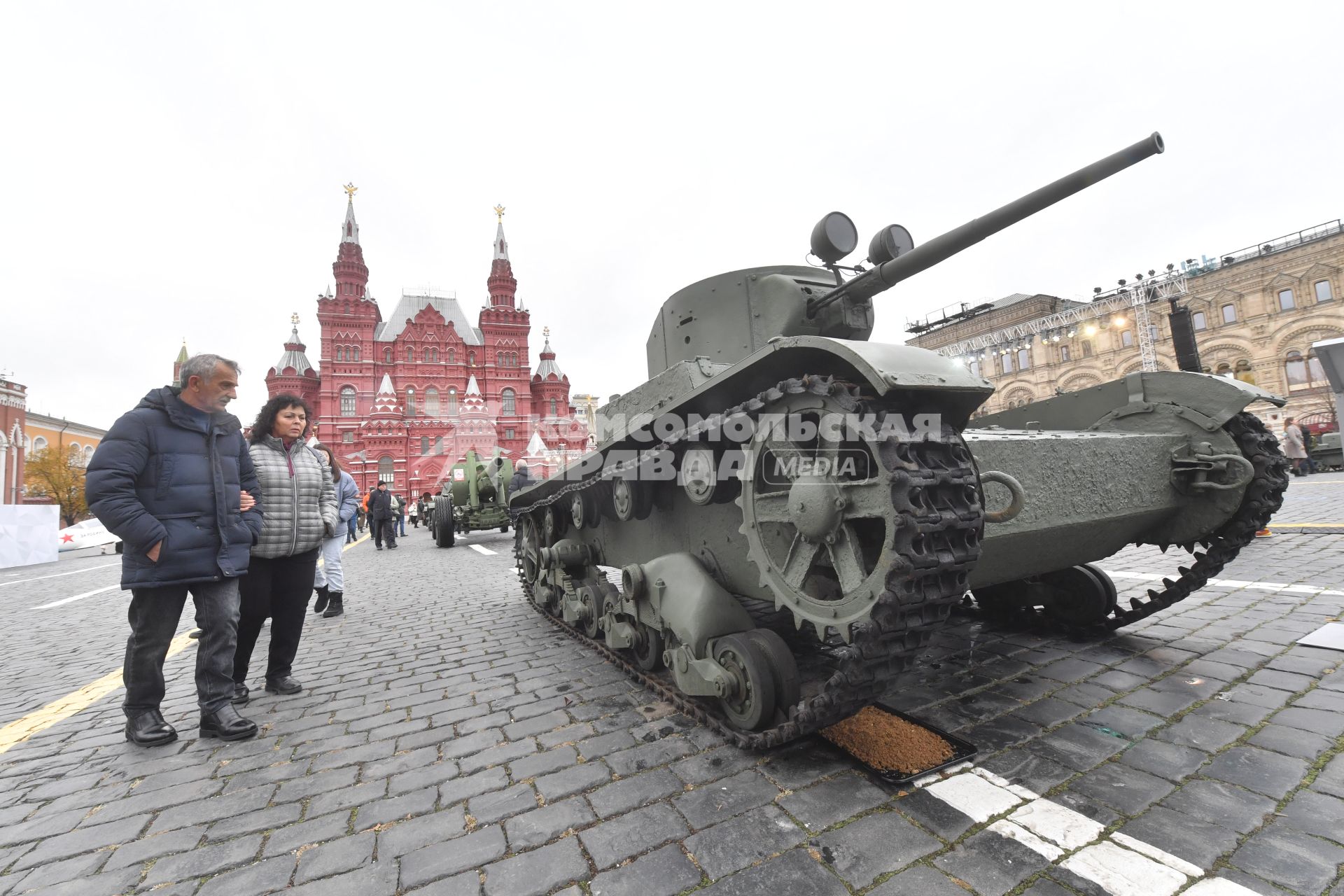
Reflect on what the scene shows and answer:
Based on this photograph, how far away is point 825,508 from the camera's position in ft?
7.85

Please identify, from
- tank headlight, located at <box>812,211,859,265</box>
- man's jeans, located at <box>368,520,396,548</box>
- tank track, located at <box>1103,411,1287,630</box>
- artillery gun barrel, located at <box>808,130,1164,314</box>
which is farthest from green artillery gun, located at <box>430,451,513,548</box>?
tank track, located at <box>1103,411,1287,630</box>

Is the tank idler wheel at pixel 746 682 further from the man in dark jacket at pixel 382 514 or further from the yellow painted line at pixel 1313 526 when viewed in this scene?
the man in dark jacket at pixel 382 514

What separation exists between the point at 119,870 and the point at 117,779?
1.03m

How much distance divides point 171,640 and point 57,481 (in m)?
59.8

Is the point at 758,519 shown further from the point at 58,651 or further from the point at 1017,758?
the point at 58,651

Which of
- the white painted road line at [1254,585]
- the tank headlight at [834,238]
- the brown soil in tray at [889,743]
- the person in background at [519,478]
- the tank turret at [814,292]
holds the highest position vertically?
the tank headlight at [834,238]

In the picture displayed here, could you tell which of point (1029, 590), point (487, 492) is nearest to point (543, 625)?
point (1029, 590)

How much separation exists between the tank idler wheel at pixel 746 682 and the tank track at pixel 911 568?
9.0 inches

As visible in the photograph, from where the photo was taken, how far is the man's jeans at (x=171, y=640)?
325cm

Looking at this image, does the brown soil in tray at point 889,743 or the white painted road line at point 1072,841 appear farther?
the brown soil in tray at point 889,743

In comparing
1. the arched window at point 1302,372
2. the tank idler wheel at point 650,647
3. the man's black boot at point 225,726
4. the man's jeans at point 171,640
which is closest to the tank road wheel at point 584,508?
the tank idler wheel at point 650,647

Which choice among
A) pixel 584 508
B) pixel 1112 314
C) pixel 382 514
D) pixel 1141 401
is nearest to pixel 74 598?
pixel 382 514

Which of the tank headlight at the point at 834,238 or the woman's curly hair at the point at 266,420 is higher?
the tank headlight at the point at 834,238

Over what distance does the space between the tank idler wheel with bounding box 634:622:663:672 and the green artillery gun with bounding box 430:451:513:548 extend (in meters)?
12.4
